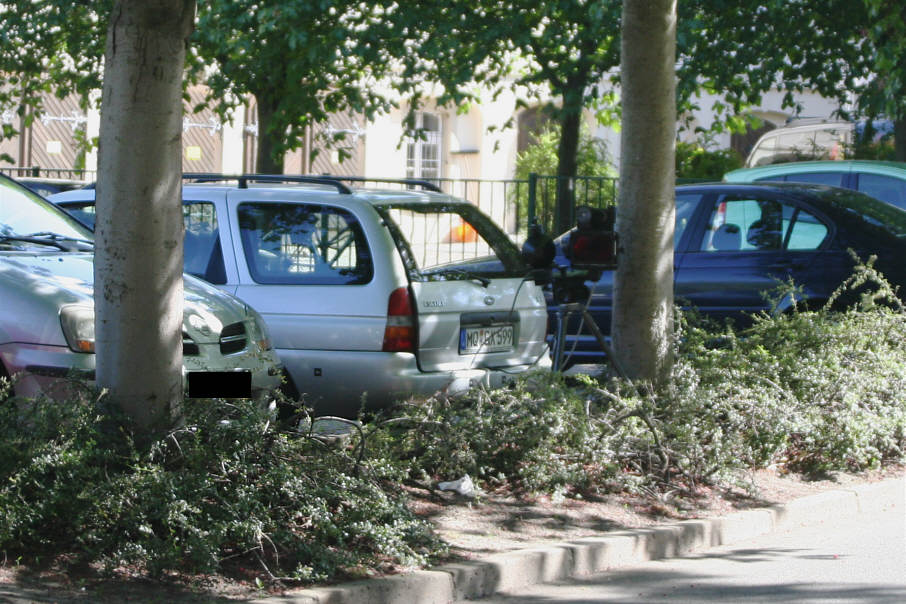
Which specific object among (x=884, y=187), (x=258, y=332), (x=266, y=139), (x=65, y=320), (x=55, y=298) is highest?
(x=266, y=139)

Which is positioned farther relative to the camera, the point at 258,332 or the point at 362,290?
the point at 362,290

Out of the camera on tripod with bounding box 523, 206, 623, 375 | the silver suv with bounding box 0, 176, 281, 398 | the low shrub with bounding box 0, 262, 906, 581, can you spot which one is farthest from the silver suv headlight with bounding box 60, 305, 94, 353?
the camera on tripod with bounding box 523, 206, 623, 375

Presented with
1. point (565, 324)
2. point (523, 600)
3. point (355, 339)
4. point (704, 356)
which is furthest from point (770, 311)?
point (523, 600)

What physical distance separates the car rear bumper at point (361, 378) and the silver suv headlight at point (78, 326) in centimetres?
180

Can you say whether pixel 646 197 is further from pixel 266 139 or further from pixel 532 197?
pixel 266 139

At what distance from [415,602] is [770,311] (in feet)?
18.9

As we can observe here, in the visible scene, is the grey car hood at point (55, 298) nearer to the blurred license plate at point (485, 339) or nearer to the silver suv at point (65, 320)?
the silver suv at point (65, 320)

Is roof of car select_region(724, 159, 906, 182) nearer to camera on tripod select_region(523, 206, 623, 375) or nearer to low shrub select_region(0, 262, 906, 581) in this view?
low shrub select_region(0, 262, 906, 581)

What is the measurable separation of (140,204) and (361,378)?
2.64 meters

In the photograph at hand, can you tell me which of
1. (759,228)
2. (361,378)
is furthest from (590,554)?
(759,228)

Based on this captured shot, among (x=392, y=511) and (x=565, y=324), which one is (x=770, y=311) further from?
(x=392, y=511)

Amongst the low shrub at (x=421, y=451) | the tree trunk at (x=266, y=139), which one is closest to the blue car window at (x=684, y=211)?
the low shrub at (x=421, y=451)

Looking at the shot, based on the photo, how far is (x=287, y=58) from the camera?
1477cm

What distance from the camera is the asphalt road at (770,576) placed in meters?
5.37
